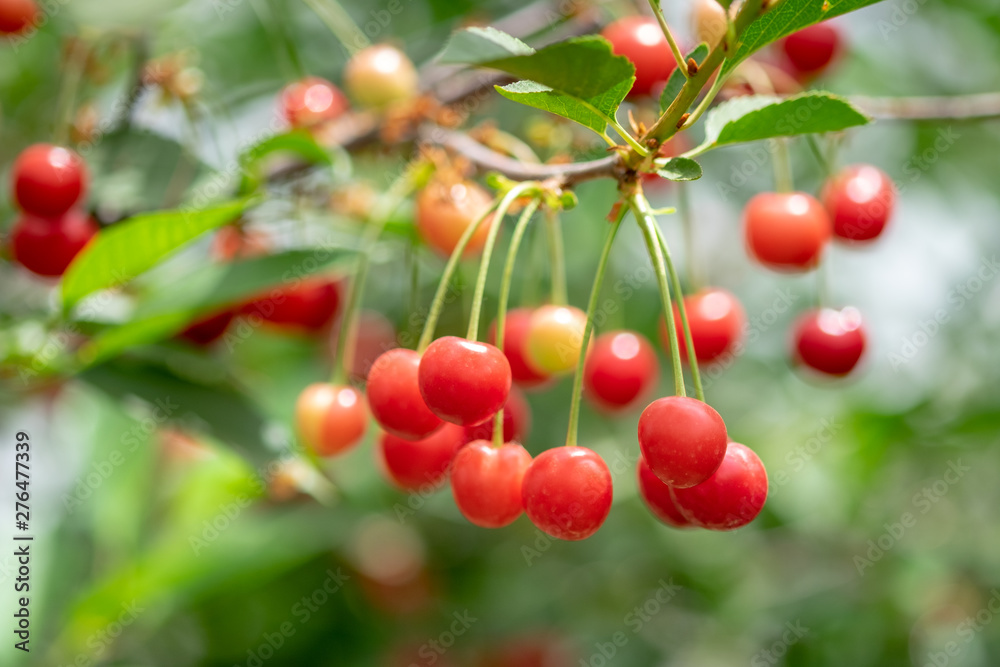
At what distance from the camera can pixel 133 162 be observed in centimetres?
178

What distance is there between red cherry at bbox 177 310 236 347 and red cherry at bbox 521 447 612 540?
1.08 m

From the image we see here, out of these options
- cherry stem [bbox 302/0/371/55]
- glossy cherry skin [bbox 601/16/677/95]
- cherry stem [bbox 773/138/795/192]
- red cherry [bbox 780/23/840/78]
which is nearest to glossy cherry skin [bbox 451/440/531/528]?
glossy cherry skin [bbox 601/16/677/95]

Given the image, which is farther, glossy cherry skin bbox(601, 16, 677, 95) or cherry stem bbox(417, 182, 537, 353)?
glossy cherry skin bbox(601, 16, 677, 95)

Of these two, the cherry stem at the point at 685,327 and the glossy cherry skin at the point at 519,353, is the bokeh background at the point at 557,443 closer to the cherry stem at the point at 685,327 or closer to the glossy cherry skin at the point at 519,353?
the glossy cherry skin at the point at 519,353

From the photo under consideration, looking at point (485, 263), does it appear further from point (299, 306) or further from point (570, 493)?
point (299, 306)

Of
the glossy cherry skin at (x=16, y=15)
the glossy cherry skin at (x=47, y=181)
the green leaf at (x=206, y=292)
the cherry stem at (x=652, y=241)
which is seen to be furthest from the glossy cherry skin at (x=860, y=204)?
the glossy cherry skin at (x=16, y=15)

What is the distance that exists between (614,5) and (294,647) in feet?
7.33

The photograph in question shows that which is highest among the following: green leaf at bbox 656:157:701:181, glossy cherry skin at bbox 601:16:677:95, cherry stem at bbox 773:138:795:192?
glossy cherry skin at bbox 601:16:677:95

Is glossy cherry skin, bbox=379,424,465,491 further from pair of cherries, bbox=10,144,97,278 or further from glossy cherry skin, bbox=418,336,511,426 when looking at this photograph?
pair of cherries, bbox=10,144,97,278

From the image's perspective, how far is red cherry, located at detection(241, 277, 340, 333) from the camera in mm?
1769

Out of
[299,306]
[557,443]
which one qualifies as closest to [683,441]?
[299,306]

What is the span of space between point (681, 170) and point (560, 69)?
198 millimetres

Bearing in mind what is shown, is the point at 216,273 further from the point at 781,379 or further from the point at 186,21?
the point at 781,379

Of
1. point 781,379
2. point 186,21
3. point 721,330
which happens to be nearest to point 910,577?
point 781,379
